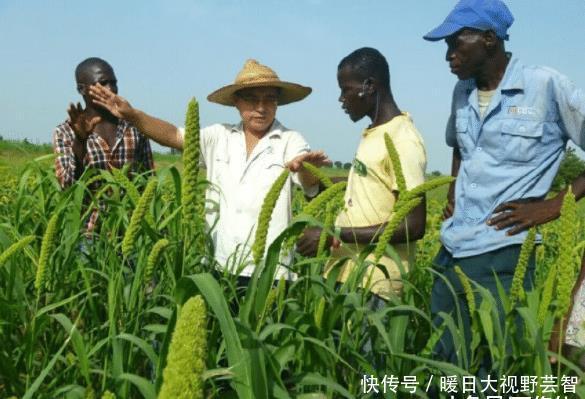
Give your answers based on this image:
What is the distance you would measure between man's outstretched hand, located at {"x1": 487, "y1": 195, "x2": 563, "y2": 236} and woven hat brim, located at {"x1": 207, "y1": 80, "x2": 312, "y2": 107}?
3.95 ft

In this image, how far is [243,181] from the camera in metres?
2.89

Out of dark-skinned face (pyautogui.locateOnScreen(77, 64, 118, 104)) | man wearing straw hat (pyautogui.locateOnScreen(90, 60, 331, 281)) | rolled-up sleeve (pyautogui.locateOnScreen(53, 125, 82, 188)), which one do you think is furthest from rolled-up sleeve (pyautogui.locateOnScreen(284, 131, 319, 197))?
dark-skinned face (pyautogui.locateOnScreen(77, 64, 118, 104))

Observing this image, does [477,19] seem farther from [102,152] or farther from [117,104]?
[102,152]

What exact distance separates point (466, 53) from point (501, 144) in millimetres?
385

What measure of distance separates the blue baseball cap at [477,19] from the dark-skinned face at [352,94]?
0.35 metres

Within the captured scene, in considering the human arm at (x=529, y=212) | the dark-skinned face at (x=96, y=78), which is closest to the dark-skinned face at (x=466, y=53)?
the human arm at (x=529, y=212)

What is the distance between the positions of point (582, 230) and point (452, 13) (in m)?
5.81

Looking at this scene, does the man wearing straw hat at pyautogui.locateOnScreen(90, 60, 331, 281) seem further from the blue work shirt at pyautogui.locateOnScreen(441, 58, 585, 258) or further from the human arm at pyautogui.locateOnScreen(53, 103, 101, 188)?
the blue work shirt at pyautogui.locateOnScreen(441, 58, 585, 258)

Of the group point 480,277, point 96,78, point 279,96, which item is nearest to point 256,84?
point 279,96

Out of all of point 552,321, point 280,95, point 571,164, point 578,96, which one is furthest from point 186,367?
point 571,164

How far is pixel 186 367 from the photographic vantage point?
69 centimetres

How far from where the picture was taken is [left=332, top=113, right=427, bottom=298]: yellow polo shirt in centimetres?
243

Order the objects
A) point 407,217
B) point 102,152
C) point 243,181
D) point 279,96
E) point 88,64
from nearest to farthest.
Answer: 1. point 407,217
2. point 243,181
3. point 279,96
4. point 102,152
5. point 88,64

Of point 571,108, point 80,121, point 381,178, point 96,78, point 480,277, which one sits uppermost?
point 96,78
